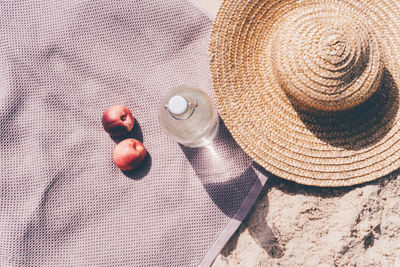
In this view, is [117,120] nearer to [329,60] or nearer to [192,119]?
[192,119]

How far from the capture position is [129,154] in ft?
2.55

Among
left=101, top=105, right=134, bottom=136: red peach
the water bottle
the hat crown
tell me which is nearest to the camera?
the hat crown

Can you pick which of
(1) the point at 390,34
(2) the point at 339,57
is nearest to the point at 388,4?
(1) the point at 390,34

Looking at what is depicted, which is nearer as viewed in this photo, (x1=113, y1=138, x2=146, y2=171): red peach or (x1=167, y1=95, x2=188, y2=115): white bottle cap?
(x1=167, y1=95, x2=188, y2=115): white bottle cap

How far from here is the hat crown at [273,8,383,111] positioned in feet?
1.87

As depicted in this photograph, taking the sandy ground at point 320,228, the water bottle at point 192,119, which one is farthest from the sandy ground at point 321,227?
the water bottle at point 192,119

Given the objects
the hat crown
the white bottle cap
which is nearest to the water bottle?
the white bottle cap

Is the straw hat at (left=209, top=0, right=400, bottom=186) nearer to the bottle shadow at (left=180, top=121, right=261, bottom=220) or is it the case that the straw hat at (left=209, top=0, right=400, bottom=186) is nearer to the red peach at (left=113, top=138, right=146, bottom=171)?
the bottle shadow at (left=180, top=121, right=261, bottom=220)

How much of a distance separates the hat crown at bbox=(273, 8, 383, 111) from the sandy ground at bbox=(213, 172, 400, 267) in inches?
10.0

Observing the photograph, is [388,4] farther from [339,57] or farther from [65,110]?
[65,110]

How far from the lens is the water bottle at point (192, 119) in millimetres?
685

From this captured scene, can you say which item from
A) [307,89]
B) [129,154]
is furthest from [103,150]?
[307,89]

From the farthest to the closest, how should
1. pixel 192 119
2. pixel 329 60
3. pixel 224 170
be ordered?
pixel 224 170 < pixel 192 119 < pixel 329 60

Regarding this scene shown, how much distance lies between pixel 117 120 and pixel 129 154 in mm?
91
